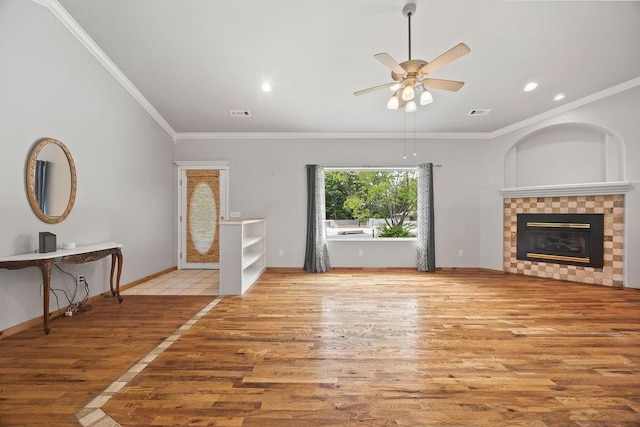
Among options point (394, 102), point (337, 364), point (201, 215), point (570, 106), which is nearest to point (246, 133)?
point (201, 215)

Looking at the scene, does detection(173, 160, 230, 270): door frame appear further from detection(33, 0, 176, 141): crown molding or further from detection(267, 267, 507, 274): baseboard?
detection(267, 267, 507, 274): baseboard

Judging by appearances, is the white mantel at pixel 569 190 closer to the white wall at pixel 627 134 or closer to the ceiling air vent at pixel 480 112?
the white wall at pixel 627 134

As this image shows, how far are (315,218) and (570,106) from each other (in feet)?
15.5

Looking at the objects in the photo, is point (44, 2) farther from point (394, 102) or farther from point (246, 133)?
point (394, 102)

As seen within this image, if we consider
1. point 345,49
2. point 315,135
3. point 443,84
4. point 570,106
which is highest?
point 345,49

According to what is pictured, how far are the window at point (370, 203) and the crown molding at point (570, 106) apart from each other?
1.86m

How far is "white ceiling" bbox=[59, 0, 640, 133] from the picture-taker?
292 cm

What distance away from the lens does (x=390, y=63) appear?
237cm

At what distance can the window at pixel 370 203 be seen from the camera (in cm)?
570

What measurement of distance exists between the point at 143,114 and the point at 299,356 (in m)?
4.70

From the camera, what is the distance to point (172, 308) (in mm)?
3287

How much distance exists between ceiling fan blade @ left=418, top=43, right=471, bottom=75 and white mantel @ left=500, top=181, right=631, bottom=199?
3.76 m

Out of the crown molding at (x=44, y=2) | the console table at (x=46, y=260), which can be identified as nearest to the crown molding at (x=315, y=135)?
the crown molding at (x=44, y=2)

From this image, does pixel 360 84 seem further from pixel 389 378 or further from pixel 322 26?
pixel 389 378
